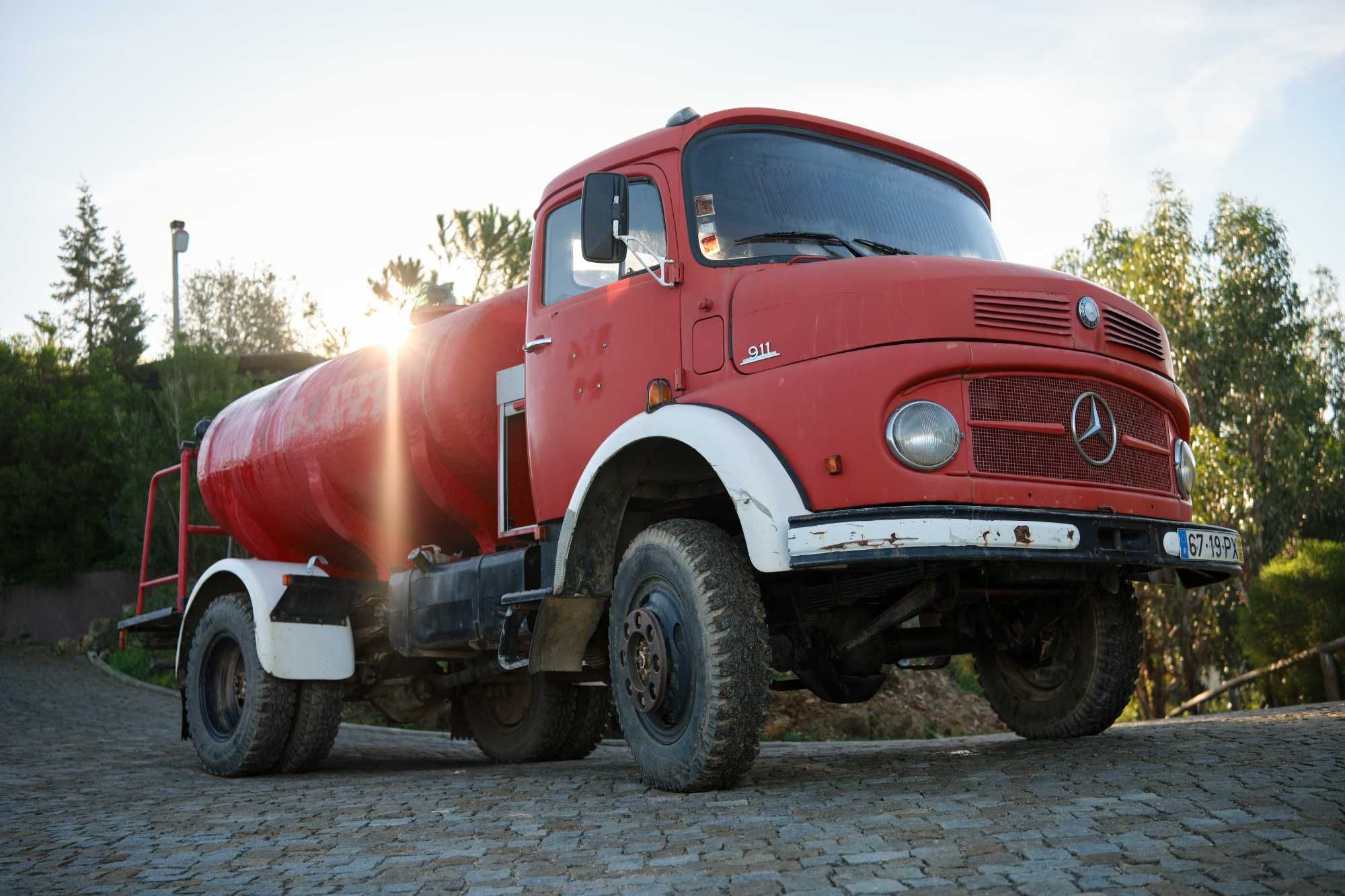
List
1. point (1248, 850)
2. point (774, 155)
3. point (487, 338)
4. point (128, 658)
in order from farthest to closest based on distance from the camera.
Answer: point (128, 658), point (487, 338), point (774, 155), point (1248, 850)

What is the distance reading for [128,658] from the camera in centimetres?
2214

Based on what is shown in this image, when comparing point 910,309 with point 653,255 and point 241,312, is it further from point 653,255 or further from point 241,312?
point 241,312

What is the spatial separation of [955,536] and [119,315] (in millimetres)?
48281

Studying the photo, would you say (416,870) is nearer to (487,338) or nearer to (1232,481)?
(487,338)

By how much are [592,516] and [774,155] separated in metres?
1.91

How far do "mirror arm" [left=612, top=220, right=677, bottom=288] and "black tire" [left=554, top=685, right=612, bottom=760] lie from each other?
3602mm

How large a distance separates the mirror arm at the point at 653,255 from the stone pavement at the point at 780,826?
2249mm

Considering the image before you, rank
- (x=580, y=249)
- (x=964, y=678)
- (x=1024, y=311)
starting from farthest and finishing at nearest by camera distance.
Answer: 1. (x=964, y=678)
2. (x=580, y=249)
3. (x=1024, y=311)

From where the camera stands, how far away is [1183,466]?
5.59m

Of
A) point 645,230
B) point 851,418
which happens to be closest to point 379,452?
point 645,230

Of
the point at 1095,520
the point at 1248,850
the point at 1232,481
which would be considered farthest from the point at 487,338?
the point at 1232,481

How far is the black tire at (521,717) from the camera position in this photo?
27.2ft

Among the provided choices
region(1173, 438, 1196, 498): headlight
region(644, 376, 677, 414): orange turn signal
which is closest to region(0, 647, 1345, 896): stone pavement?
region(1173, 438, 1196, 498): headlight

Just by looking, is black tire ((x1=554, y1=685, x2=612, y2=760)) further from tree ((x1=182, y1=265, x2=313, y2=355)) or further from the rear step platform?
tree ((x1=182, y1=265, x2=313, y2=355))
